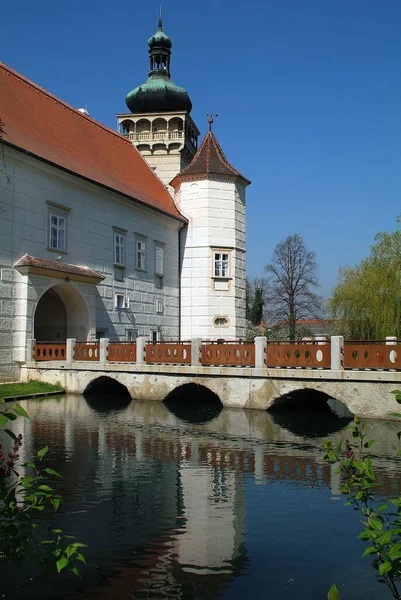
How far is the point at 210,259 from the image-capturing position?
31.5 m

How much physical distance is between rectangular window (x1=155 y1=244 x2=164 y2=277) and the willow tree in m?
9.87

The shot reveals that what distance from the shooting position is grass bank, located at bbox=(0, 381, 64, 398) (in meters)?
19.4

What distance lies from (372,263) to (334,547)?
87.3 feet

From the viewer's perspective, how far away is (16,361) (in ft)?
71.3

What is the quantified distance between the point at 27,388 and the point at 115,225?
9758mm

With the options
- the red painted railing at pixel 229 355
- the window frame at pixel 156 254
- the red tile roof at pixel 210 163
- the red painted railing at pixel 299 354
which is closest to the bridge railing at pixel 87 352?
the red painted railing at pixel 229 355

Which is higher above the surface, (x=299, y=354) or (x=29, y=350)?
(x=29, y=350)

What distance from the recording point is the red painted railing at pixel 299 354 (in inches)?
648

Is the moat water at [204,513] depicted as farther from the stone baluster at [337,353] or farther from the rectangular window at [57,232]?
the rectangular window at [57,232]

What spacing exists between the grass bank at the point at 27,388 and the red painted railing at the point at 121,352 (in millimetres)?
2286

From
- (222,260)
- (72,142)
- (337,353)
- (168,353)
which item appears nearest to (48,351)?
(168,353)

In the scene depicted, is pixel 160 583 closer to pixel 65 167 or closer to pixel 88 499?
pixel 88 499

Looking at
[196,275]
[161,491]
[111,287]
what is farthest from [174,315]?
[161,491]

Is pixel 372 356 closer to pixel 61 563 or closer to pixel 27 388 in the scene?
pixel 27 388
